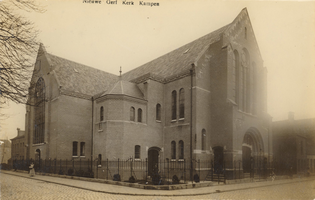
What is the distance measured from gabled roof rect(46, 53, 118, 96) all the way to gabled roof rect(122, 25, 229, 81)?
18.2 ft

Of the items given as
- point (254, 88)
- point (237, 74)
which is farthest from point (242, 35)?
point (254, 88)

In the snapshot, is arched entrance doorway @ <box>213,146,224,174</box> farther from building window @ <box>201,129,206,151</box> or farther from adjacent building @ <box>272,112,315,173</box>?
adjacent building @ <box>272,112,315,173</box>

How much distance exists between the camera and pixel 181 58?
3359 centimetres

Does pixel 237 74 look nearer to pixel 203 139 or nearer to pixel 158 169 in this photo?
pixel 203 139

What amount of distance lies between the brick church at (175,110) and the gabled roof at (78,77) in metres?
0.16

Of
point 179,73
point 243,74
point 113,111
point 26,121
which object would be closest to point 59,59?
point 26,121

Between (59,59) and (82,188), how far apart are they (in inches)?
887

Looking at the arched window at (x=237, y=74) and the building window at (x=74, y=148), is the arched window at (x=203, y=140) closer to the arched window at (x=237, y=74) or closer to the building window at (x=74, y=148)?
the arched window at (x=237, y=74)

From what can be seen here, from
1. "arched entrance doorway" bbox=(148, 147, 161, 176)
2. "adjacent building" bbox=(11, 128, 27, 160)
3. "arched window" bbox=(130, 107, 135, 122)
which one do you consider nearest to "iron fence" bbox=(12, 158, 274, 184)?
"arched entrance doorway" bbox=(148, 147, 161, 176)

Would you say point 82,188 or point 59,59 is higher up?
point 59,59

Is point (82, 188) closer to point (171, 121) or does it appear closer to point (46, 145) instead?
point (171, 121)

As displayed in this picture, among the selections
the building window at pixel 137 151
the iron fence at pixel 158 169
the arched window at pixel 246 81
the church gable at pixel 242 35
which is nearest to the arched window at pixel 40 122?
the iron fence at pixel 158 169

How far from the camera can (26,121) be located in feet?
130

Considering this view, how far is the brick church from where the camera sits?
28.0 metres
